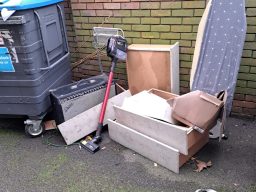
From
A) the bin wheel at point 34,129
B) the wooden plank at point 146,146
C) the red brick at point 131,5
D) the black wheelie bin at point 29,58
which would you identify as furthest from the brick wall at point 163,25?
the bin wheel at point 34,129

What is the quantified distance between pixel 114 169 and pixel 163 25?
5.31 ft

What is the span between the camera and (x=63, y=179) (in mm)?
2459

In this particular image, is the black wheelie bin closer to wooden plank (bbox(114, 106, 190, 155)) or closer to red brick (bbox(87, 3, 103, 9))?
red brick (bbox(87, 3, 103, 9))

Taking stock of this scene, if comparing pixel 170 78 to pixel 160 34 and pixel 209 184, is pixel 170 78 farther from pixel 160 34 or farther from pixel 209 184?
pixel 209 184

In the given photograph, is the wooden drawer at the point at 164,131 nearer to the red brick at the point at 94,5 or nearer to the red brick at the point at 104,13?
the red brick at the point at 104,13

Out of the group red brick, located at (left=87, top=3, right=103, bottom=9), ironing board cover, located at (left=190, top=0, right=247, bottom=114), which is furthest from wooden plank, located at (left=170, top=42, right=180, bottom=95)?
red brick, located at (left=87, top=3, right=103, bottom=9)

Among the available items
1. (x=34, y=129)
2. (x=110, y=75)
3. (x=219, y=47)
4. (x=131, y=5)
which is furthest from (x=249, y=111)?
(x=34, y=129)

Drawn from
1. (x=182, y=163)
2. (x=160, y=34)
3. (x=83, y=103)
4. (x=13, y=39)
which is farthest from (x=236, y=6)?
(x=13, y=39)

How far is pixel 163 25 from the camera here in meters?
3.19

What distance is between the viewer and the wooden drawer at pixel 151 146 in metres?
2.39

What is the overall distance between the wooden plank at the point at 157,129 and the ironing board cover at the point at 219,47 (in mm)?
660

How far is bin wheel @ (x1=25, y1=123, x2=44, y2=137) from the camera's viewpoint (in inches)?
118

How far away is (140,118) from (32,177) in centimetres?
105

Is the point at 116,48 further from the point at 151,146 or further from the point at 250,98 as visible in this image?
the point at 250,98
